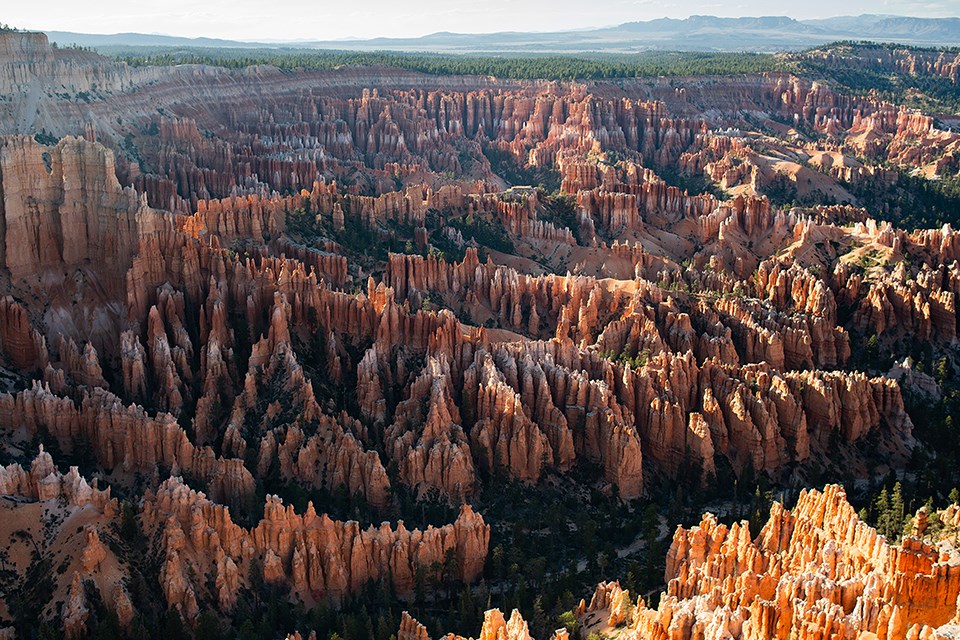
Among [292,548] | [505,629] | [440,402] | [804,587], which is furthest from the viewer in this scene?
[440,402]

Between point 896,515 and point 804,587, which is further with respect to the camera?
point 896,515

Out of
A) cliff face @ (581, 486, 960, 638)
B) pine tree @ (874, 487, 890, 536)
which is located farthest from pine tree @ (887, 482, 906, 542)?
cliff face @ (581, 486, 960, 638)

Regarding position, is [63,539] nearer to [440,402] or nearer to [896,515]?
[440,402]

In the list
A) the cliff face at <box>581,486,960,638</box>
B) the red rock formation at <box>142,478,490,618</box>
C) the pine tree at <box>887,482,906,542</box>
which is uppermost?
the cliff face at <box>581,486,960,638</box>

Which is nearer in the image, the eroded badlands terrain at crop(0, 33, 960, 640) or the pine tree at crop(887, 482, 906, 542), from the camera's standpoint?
the pine tree at crop(887, 482, 906, 542)

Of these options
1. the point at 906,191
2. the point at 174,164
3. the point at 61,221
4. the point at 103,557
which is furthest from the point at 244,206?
the point at 906,191

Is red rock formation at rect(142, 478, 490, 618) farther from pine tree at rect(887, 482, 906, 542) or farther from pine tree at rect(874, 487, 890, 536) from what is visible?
pine tree at rect(887, 482, 906, 542)

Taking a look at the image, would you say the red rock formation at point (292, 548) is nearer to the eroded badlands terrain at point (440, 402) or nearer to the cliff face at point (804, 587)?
the eroded badlands terrain at point (440, 402)

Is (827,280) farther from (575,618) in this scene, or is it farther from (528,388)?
(575,618)

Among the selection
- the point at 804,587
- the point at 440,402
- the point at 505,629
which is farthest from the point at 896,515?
the point at 440,402

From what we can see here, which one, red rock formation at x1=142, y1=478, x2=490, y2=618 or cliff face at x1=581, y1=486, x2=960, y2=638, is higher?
cliff face at x1=581, y1=486, x2=960, y2=638
